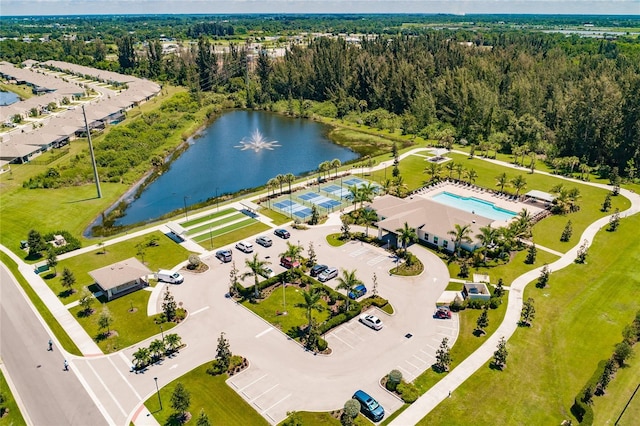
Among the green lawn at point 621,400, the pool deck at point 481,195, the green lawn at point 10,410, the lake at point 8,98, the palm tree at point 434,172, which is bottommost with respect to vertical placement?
the green lawn at point 10,410

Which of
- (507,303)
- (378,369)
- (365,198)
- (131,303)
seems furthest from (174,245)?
(507,303)

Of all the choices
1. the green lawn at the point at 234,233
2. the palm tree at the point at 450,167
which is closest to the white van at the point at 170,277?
the green lawn at the point at 234,233

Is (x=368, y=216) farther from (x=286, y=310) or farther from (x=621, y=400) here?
(x=621, y=400)

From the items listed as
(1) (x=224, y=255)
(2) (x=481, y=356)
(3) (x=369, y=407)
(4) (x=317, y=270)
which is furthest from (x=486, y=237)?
(1) (x=224, y=255)

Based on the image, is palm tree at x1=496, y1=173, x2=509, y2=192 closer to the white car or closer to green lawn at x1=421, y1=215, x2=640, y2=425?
green lawn at x1=421, y1=215, x2=640, y2=425

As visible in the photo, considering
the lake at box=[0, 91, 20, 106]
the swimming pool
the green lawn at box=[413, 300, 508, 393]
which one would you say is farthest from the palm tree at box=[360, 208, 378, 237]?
the lake at box=[0, 91, 20, 106]

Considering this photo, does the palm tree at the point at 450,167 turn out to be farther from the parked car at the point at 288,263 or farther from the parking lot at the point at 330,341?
the parked car at the point at 288,263

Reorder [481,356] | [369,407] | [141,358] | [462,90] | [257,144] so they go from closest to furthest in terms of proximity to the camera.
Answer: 1. [369,407]
2. [141,358]
3. [481,356]
4. [257,144]
5. [462,90]
